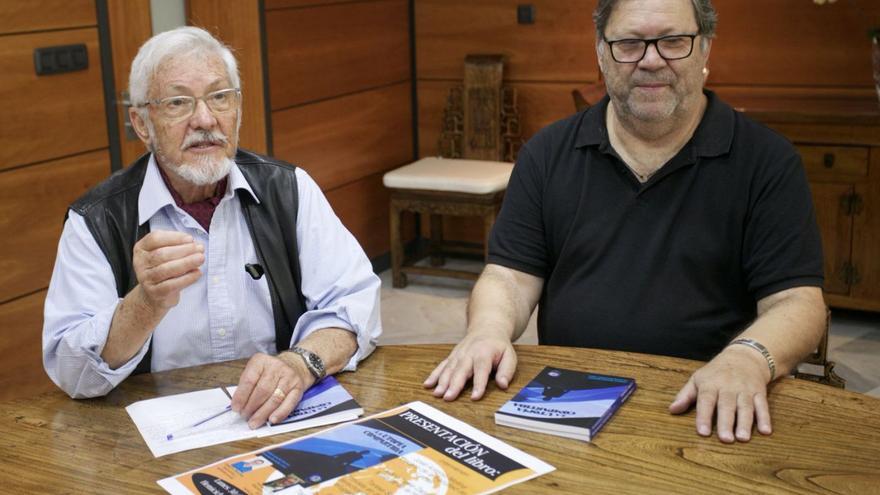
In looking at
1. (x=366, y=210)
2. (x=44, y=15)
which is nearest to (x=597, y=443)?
(x=44, y=15)

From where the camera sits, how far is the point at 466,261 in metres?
5.70

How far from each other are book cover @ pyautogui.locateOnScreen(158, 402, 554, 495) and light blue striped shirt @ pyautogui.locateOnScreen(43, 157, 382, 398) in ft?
1.15

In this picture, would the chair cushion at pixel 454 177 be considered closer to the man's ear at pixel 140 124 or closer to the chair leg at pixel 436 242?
the chair leg at pixel 436 242

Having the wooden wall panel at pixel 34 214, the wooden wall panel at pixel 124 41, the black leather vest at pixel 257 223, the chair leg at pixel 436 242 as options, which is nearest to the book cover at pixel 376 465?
the black leather vest at pixel 257 223

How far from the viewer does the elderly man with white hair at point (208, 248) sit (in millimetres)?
1935

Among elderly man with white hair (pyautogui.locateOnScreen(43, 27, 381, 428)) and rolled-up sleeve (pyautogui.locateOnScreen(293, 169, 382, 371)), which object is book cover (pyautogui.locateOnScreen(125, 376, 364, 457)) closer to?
elderly man with white hair (pyautogui.locateOnScreen(43, 27, 381, 428))

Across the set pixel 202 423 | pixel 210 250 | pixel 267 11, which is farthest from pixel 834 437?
pixel 267 11

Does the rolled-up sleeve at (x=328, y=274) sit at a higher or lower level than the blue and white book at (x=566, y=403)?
higher

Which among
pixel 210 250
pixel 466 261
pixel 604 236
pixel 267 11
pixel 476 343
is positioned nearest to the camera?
pixel 476 343

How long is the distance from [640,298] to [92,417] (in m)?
1.12

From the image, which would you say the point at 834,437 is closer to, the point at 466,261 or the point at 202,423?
the point at 202,423

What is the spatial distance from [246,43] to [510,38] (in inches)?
62.2

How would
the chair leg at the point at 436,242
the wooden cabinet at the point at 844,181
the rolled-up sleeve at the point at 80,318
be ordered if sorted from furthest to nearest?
1. the chair leg at the point at 436,242
2. the wooden cabinet at the point at 844,181
3. the rolled-up sleeve at the point at 80,318

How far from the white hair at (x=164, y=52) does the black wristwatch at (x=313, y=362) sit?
1.97ft
